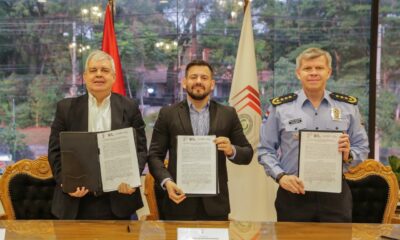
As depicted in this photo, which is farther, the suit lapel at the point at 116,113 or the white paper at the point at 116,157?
the suit lapel at the point at 116,113

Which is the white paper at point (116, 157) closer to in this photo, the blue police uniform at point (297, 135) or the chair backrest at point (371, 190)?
the blue police uniform at point (297, 135)

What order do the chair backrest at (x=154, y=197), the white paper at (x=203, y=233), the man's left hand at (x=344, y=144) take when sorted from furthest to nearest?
1. the chair backrest at (x=154, y=197)
2. the man's left hand at (x=344, y=144)
3. the white paper at (x=203, y=233)

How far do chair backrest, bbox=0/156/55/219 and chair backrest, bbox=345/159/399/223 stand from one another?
2.16 meters

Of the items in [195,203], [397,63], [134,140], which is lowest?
[195,203]

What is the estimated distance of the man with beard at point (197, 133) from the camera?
2.59 metres

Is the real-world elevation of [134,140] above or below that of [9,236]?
above

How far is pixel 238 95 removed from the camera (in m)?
4.20

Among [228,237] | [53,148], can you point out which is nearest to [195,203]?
[228,237]

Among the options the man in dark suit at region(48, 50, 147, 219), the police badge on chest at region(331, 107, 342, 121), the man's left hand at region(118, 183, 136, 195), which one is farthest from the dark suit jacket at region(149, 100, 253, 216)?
the police badge on chest at region(331, 107, 342, 121)

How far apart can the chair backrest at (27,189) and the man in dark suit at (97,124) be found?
2.43 ft

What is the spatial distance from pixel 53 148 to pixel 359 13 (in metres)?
3.90

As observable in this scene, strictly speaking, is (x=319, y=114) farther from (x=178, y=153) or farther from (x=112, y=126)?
(x=112, y=126)

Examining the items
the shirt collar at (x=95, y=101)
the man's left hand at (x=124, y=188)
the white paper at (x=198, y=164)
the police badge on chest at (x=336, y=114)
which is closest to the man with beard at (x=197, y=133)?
the white paper at (x=198, y=164)

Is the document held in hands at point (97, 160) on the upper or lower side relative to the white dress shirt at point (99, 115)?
lower
